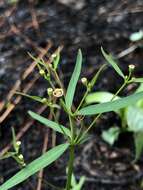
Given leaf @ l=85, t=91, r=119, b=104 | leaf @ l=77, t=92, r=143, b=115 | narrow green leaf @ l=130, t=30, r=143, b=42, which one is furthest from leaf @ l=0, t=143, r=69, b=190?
narrow green leaf @ l=130, t=30, r=143, b=42

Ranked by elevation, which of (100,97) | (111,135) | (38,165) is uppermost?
(38,165)

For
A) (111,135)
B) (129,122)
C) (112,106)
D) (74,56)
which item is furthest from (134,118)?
(112,106)

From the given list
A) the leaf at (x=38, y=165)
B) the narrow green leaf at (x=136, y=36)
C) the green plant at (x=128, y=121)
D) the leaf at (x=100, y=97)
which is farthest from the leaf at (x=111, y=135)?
the leaf at (x=38, y=165)

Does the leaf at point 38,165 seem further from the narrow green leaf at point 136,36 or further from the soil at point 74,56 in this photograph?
the narrow green leaf at point 136,36

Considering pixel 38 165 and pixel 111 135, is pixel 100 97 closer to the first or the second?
pixel 111 135

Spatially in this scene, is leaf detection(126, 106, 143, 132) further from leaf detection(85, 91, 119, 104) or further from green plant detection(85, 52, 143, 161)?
leaf detection(85, 91, 119, 104)

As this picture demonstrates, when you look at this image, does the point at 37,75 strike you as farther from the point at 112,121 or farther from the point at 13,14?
the point at 13,14
